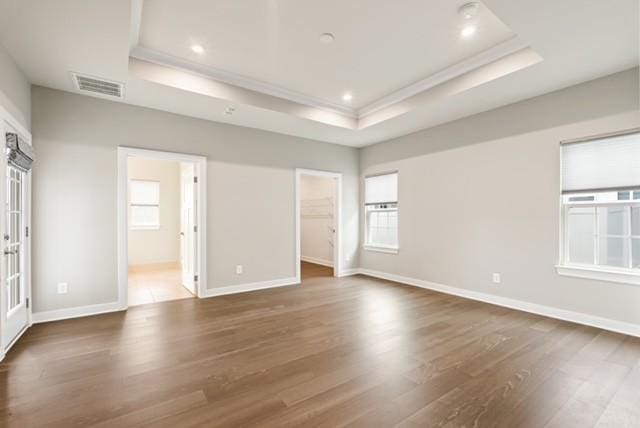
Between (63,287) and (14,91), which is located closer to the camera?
(14,91)

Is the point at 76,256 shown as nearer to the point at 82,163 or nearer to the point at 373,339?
the point at 82,163

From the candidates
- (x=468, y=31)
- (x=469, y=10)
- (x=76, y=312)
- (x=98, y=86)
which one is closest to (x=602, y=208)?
(x=468, y=31)

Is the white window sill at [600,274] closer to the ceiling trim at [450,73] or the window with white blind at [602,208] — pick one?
the window with white blind at [602,208]

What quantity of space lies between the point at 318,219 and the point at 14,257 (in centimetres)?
579

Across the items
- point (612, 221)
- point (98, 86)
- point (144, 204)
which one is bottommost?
point (612, 221)

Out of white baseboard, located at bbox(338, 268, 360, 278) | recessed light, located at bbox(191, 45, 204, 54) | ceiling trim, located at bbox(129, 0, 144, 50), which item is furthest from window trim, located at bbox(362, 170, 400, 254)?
ceiling trim, located at bbox(129, 0, 144, 50)

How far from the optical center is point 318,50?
125 inches

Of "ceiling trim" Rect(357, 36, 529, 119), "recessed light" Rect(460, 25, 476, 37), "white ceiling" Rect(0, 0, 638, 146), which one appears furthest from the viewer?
"ceiling trim" Rect(357, 36, 529, 119)

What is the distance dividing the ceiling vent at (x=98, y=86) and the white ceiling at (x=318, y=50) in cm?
11

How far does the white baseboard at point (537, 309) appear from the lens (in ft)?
10.1

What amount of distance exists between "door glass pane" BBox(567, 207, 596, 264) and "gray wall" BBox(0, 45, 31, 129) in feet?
19.4

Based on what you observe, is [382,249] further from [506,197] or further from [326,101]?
[326,101]

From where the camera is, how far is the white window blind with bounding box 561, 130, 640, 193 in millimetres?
3076

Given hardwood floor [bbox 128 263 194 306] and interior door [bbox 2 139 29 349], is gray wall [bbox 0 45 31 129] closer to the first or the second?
interior door [bbox 2 139 29 349]
